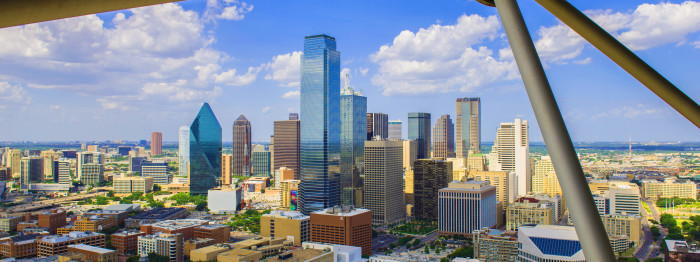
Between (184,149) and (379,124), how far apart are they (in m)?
9.24

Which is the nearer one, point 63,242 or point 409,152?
point 63,242

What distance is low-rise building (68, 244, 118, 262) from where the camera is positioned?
6418 millimetres

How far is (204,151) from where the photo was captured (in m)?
17.1

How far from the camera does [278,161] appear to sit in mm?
18781

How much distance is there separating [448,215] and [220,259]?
534 centimetres

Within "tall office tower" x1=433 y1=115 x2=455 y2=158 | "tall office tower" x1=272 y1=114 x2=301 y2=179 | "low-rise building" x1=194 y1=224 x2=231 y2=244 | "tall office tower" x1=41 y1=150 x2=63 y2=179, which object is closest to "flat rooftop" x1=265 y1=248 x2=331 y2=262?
"low-rise building" x1=194 y1=224 x2=231 y2=244

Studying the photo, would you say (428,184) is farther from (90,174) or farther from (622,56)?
(622,56)

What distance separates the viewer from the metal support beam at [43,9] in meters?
0.20

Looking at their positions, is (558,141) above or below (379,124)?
below

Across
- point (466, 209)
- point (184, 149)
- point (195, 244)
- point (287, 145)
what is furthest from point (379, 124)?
point (195, 244)

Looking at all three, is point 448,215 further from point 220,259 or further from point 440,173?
point 220,259

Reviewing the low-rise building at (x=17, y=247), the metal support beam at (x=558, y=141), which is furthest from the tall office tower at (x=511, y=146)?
the metal support beam at (x=558, y=141)

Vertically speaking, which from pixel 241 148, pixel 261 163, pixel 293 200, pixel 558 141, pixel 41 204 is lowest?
pixel 293 200

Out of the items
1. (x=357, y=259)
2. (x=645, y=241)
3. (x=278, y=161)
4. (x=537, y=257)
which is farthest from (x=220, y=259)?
(x=278, y=161)
